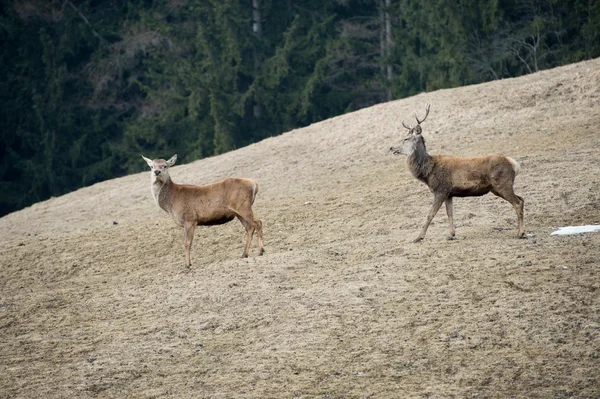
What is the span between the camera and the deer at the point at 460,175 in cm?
1247

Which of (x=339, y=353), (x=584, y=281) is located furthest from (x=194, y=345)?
(x=584, y=281)

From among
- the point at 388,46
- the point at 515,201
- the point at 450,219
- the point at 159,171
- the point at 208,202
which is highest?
the point at 159,171

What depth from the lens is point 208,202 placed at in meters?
13.3

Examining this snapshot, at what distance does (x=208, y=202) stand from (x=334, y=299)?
3.02 m

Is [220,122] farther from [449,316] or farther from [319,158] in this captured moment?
[449,316]

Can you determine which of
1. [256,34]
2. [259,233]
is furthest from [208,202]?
[256,34]

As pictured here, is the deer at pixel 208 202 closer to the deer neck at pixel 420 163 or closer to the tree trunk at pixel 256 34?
the deer neck at pixel 420 163

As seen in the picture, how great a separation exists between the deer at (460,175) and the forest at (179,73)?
23585mm

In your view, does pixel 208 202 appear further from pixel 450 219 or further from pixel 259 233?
pixel 450 219

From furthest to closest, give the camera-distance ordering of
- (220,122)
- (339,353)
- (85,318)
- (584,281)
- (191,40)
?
(191,40) < (220,122) < (85,318) < (584,281) < (339,353)

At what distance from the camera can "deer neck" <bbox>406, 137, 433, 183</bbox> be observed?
42.9 ft

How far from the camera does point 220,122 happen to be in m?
39.9

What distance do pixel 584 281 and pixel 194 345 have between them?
4595 mm

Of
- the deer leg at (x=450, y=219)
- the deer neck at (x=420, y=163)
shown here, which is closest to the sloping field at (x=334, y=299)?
the deer leg at (x=450, y=219)
